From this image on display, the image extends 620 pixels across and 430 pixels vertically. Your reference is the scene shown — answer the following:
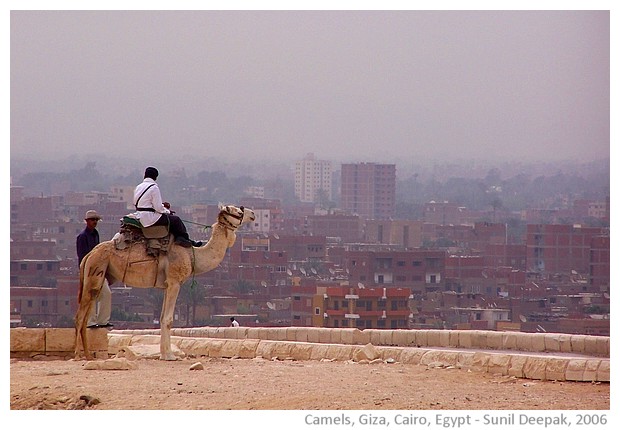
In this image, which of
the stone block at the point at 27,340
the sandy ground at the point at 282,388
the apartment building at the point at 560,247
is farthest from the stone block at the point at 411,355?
the apartment building at the point at 560,247

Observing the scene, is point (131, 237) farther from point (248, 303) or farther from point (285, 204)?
point (285, 204)

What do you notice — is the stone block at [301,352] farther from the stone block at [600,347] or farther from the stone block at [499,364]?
the stone block at [600,347]

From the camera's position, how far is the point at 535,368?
14523mm

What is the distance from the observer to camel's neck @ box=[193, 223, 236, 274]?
15758 millimetres

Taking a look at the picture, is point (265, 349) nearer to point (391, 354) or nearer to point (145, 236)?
point (391, 354)

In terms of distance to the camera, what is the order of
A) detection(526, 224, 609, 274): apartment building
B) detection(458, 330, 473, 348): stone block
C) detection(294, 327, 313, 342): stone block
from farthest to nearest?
detection(526, 224, 609, 274): apartment building
detection(294, 327, 313, 342): stone block
detection(458, 330, 473, 348): stone block

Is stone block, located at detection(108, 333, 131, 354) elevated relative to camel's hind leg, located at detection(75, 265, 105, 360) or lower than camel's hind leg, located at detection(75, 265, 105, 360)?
lower

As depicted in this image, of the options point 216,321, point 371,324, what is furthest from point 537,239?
point 371,324

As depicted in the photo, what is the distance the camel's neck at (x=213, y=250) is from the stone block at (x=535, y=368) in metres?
4.14

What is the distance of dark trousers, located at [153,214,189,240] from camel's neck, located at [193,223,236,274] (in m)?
0.42

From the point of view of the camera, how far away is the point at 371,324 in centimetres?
5766

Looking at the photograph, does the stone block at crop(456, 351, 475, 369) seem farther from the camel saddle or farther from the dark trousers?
the camel saddle

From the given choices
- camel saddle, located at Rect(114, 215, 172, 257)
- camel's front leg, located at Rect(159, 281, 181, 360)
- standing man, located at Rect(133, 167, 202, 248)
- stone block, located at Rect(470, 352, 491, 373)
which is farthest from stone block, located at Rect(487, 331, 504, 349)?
camel saddle, located at Rect(114, 215, 172, 257)

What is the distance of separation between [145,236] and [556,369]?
524 centimetres
